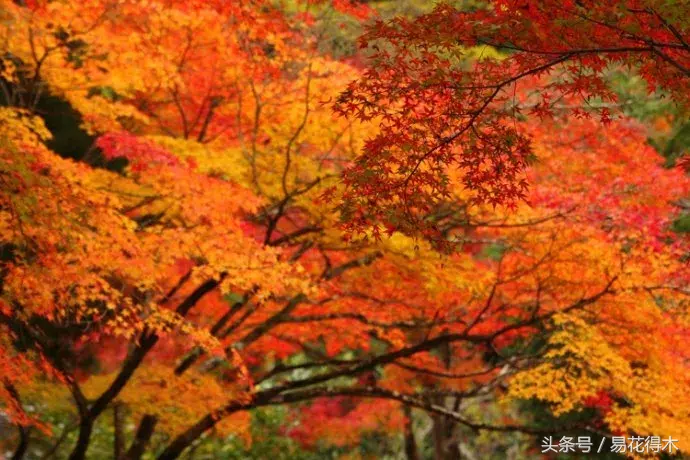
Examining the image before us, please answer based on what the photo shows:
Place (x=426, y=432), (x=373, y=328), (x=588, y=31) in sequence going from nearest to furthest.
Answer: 1. (x=588, y=31)
2. (x=373, y=328)
3. (x=426, y=432)

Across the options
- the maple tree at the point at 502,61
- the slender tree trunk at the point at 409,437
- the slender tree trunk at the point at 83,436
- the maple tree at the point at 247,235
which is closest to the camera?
the maple tree at the point at 502,61

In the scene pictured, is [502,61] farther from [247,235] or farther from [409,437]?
[409,437]

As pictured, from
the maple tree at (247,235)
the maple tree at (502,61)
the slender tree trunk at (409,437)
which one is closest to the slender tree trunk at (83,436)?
A: the maple tree at (247,235)

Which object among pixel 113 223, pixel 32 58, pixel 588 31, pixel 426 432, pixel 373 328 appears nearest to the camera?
pixel 588 31

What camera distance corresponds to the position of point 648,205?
11883 millimetres

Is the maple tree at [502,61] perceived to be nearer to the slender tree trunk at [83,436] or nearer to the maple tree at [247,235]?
the maple tree at [247,235]

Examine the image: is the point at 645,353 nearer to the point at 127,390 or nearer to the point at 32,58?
the point at 127,390

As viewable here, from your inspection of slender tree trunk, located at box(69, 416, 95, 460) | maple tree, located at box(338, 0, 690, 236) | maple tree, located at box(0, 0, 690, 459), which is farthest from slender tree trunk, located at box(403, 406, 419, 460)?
maple tree, located at box(338, 0, 690, 236)

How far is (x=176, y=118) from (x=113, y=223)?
4.84 m

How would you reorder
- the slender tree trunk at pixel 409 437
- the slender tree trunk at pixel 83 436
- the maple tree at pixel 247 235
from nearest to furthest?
the maple tree at pixel 247 235 → the slender tree trunk at pixel 83 436 → the slender tree trunk at pixel 409 437

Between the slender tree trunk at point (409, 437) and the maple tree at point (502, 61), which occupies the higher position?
the maple tree at point (502, 61)

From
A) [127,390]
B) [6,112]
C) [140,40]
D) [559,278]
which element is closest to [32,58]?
[140,40]

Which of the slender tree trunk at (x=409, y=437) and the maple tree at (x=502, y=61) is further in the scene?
the slender tree trunk at (x=409, y=437)

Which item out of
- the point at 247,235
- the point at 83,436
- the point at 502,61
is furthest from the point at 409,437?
the point at 502,61
